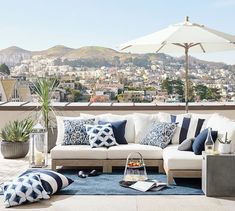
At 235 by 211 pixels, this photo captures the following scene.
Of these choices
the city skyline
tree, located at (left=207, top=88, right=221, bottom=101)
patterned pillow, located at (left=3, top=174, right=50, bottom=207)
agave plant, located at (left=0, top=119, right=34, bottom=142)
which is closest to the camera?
patterned pillow, located at (left=3, top=174, right=50, bottom=207)

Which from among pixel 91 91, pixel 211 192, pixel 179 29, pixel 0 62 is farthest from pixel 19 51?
pixel 211 192

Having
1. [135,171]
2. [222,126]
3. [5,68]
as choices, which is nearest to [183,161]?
[135,171]

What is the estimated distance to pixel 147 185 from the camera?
5594 millimetres

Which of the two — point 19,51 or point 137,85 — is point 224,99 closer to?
point 137,85

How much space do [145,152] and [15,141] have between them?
7.58ft

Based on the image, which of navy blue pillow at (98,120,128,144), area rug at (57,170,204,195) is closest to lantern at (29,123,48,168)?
area rug at (57,170,204,195)

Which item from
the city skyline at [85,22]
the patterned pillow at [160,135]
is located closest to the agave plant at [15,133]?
the patterned pillow at [160,135]

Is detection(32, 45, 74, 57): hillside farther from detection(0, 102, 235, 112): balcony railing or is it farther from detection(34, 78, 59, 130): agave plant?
detection(34, 78, 59, 130): agave plant

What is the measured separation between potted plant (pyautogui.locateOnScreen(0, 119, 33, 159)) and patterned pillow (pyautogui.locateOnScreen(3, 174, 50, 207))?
240 cm

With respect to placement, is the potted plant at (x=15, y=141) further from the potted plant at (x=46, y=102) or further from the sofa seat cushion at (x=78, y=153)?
the sofa seat cushion at (x=78, y=153)

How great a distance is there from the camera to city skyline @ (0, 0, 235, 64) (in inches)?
371

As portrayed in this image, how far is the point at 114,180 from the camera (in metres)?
6.02

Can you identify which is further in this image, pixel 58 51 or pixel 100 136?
pixel 58 51

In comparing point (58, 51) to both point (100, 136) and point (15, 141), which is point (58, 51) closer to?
point (15, 141)
